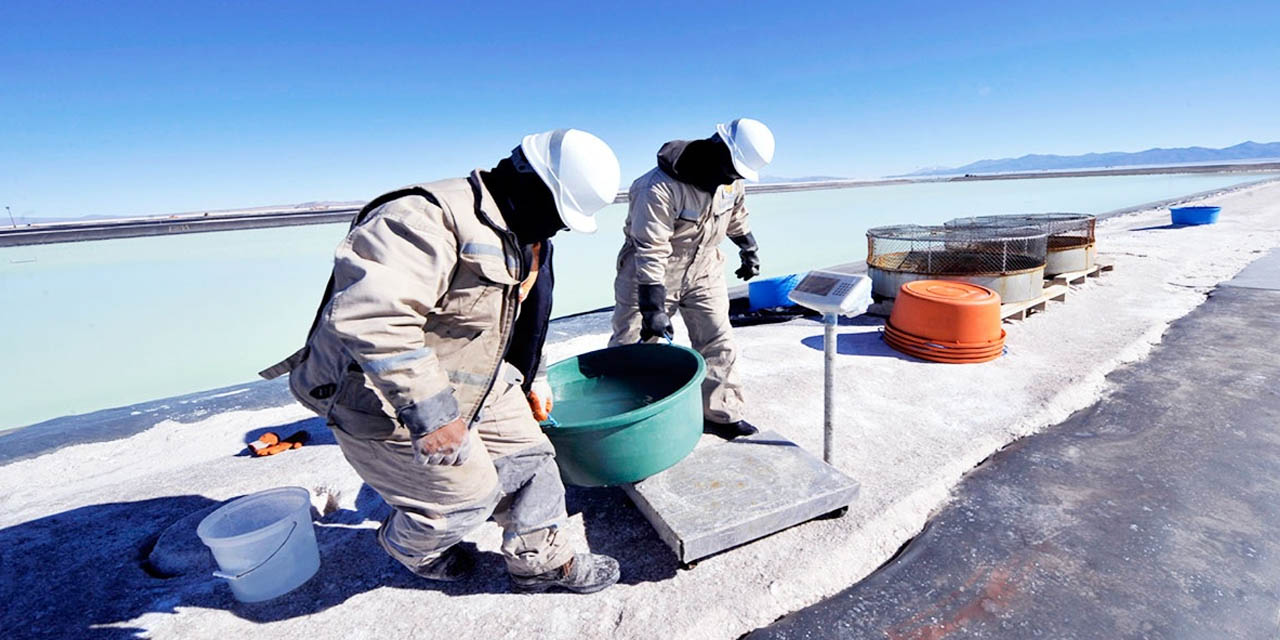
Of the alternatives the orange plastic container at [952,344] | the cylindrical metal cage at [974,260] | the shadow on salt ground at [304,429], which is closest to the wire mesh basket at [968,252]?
the cylindrical metal cage at [974,260]

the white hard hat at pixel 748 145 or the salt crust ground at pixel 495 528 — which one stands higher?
the white hard hat at pixel 748 145

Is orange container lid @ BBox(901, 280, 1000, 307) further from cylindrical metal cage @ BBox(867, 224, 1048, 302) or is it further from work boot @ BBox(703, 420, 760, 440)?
work boot @ BBox(703, 420, 760, 440)

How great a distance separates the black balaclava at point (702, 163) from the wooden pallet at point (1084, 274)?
17.9ft

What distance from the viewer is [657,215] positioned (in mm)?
3025

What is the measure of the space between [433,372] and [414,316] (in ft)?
0.53

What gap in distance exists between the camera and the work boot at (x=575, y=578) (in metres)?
2.12

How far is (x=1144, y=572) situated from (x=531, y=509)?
2305 millimetres

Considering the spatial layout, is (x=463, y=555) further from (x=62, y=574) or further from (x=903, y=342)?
(x=903, y=342)

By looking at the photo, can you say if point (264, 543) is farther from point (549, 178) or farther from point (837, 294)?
point (837, 294)

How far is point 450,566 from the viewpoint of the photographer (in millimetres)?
2227

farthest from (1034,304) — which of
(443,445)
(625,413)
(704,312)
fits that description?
(443,445)

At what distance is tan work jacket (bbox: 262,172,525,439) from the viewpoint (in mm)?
1483

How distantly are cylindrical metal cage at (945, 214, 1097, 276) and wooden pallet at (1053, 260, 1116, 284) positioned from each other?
72 millimetres

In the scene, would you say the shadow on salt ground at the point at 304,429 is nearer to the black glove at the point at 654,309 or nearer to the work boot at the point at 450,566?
the work boot at the point at 450,566
